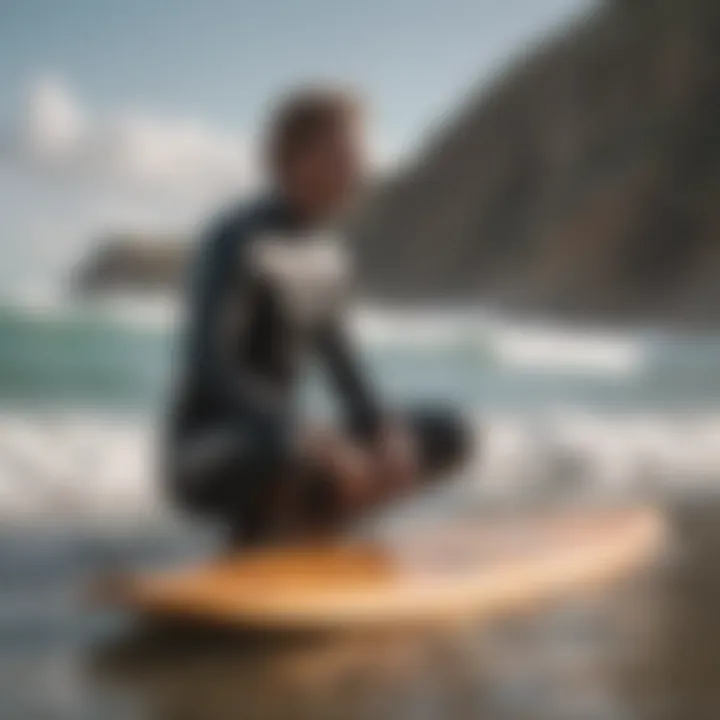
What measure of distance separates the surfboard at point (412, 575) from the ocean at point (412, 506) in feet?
0.10

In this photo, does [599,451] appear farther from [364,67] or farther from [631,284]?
[364,67]

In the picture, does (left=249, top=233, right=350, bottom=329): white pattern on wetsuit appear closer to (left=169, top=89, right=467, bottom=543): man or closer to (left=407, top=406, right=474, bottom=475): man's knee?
(left=169, top=89, right=467, bottom=543): man

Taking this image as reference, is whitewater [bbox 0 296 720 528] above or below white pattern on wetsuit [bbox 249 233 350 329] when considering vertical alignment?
below

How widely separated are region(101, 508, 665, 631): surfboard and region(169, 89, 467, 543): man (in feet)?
0.21

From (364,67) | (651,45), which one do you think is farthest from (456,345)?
(651,45)

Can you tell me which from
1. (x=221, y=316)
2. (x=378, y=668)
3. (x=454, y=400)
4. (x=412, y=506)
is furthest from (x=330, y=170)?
(x=378, y=668)

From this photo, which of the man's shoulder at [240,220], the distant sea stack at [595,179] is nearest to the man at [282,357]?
the man's shoulder at [240,220]

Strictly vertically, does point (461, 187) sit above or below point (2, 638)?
above

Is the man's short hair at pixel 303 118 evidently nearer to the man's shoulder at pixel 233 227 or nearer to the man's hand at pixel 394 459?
the man's shoulder at pixel 233 227

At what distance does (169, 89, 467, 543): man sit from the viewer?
1.22 meters

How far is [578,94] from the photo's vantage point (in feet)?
4.83

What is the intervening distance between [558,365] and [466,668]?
492 millimetres

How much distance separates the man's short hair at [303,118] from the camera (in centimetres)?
122

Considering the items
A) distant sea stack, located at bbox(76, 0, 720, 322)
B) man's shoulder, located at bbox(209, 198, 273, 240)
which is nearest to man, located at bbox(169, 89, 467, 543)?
man's shoulder, located at bbox(209, 198, 273, 240)
